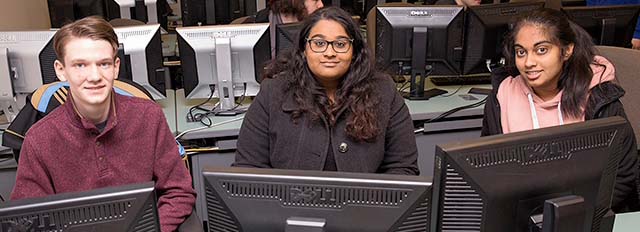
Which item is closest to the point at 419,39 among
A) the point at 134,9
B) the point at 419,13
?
the point at 419,13

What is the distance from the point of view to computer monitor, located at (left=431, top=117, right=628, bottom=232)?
0.90 meters

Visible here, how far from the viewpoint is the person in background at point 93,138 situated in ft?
4.76

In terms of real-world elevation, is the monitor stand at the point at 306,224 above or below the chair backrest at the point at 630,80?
above

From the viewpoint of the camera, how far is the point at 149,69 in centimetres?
257

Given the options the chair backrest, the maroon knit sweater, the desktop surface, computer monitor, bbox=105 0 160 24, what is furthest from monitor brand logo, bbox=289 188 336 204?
computer monitor, bbox=105 0 160 24

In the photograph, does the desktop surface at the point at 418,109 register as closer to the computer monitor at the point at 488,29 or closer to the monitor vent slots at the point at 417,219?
the computer monitor at the point at 488,29

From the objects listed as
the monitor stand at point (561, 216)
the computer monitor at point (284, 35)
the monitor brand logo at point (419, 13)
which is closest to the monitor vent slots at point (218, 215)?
the monitor stand at point (561, 216)

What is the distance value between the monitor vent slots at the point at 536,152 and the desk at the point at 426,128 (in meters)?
1.47

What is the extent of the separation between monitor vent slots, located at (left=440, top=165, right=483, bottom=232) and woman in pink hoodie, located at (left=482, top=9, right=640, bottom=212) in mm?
909

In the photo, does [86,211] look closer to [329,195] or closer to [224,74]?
[329,195]

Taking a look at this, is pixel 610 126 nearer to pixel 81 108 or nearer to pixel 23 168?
pixel 81 108

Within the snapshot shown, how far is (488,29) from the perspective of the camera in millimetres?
2672

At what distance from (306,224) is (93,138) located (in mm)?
831

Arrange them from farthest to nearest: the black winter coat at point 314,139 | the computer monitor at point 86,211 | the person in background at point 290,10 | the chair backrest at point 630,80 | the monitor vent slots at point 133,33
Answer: the person in background at point 290,10
the monitor vent slots at point 133,33
the chair backrest at point 630,80
the black winter coat at point 314,139
the computer monitor at point 86,211
